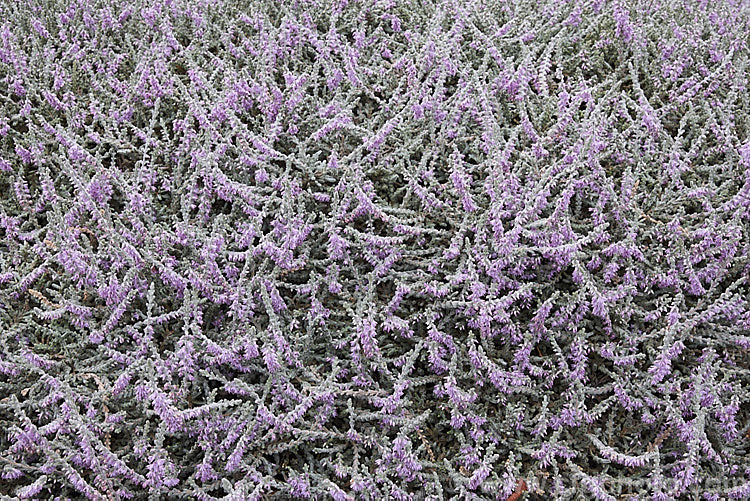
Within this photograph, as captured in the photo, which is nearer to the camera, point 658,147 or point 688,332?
point 688,332

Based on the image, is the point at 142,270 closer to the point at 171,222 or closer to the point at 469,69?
the point at 171,222

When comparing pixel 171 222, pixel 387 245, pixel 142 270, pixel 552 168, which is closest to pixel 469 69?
pixel 552 168

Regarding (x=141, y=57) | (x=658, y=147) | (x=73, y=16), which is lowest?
(x=658, y=147)

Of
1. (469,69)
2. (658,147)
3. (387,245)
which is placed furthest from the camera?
(469,69)

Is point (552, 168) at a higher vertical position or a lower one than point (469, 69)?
lower

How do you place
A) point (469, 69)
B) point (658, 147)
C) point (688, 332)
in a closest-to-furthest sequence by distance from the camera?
point (688, 332) < point (658, 147) < point (469, 69)

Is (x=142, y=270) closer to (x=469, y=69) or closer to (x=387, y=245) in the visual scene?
(x=387, y=245)
